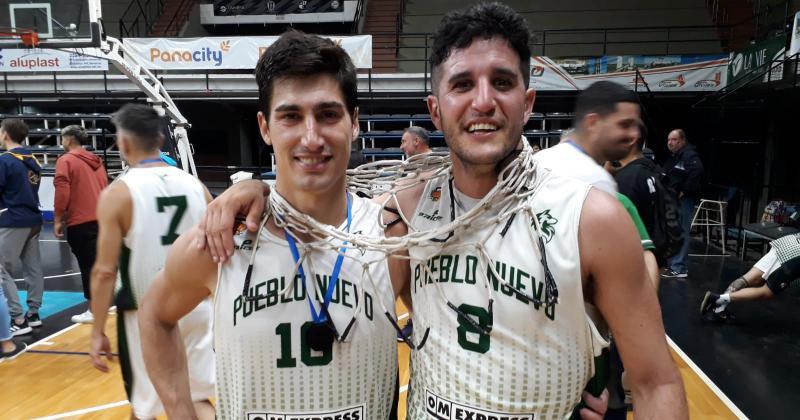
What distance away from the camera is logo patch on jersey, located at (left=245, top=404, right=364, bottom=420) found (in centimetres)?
131

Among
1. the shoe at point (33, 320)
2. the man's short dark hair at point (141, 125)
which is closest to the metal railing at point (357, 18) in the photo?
the shoe at point (33, 320)

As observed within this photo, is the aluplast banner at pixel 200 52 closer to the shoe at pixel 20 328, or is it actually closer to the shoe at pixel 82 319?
the shoe at pixel 82 319

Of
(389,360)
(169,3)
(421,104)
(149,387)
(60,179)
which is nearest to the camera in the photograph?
(389,360)

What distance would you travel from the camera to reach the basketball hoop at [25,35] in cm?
644

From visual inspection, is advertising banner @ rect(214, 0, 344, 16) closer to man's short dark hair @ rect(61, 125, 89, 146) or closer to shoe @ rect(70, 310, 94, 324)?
man's short dark hair @ rect(61, 125, 89, 146)

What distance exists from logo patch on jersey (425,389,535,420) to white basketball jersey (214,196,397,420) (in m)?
0.17

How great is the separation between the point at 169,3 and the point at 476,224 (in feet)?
59.9

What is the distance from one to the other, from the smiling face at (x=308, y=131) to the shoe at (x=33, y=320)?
4.93 metres

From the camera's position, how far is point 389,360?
54.3 inches

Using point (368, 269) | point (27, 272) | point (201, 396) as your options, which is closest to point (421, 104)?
point (27, 272)

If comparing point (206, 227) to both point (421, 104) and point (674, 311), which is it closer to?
point (674, 311)

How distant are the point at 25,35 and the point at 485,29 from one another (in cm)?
751

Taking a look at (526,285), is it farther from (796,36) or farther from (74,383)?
(796,36)

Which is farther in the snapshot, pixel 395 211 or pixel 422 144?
pixel 422 144
